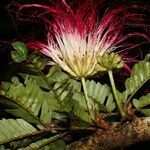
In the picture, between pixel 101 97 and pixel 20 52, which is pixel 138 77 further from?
pixel 20 52

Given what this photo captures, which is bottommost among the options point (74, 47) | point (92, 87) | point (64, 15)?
point (92, 87)

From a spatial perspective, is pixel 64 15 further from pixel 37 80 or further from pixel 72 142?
pixel 72 142

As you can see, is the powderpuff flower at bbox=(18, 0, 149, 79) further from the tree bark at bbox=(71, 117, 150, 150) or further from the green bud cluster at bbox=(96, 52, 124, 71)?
the tree bark at bbox=(71, 117, 150, 150)

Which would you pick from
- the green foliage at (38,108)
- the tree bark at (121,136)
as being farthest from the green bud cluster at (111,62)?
the tree bark at (121,136)

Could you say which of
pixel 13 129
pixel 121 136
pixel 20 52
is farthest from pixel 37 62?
pixel 121 136

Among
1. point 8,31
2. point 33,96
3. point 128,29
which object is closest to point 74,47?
point 33,96

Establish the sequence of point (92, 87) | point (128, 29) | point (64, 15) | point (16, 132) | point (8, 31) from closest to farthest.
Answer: point (16, 132), point (92, 87), point (64, 15), point (128, 29), point (8, 31)

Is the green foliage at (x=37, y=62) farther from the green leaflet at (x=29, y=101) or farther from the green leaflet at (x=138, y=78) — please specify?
the green leaflet at (x=138, y=78)

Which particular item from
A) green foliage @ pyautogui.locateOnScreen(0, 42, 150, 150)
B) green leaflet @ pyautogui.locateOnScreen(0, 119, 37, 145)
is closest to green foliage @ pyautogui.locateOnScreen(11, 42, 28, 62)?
green foliage @ pyautogui.locateOnScreen(0, 42, 150, 150)
